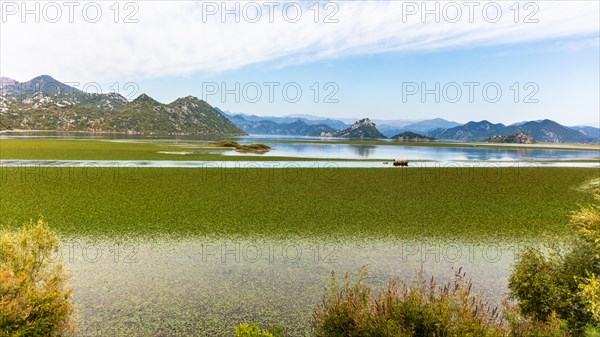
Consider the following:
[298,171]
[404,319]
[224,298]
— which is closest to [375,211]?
[224,298]

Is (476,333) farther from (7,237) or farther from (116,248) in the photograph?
(116,248)

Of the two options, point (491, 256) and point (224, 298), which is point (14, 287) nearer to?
point (224, 298)

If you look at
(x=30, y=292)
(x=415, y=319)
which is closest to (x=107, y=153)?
(x=30, y=292)

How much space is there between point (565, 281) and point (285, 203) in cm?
2926

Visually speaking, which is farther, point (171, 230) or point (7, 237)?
point (171, 230)

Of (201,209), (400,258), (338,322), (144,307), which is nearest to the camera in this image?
(338,322)

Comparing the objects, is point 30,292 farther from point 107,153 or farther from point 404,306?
point 107,153

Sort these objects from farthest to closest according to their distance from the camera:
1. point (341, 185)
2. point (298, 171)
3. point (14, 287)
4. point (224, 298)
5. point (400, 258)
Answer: point (298, 171)
point (341, 185)
point (400, 258)
point (224, 298)
point (14, 287)

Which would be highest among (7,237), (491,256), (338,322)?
(7,237)

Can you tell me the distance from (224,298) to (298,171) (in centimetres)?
5031

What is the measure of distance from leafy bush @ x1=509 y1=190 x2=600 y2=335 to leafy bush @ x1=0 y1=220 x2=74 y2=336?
1974 cm

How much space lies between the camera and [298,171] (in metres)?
66.9

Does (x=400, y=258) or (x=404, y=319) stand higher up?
(x=404, y=319)

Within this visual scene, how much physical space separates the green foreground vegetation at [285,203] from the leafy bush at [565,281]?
13.0 m
